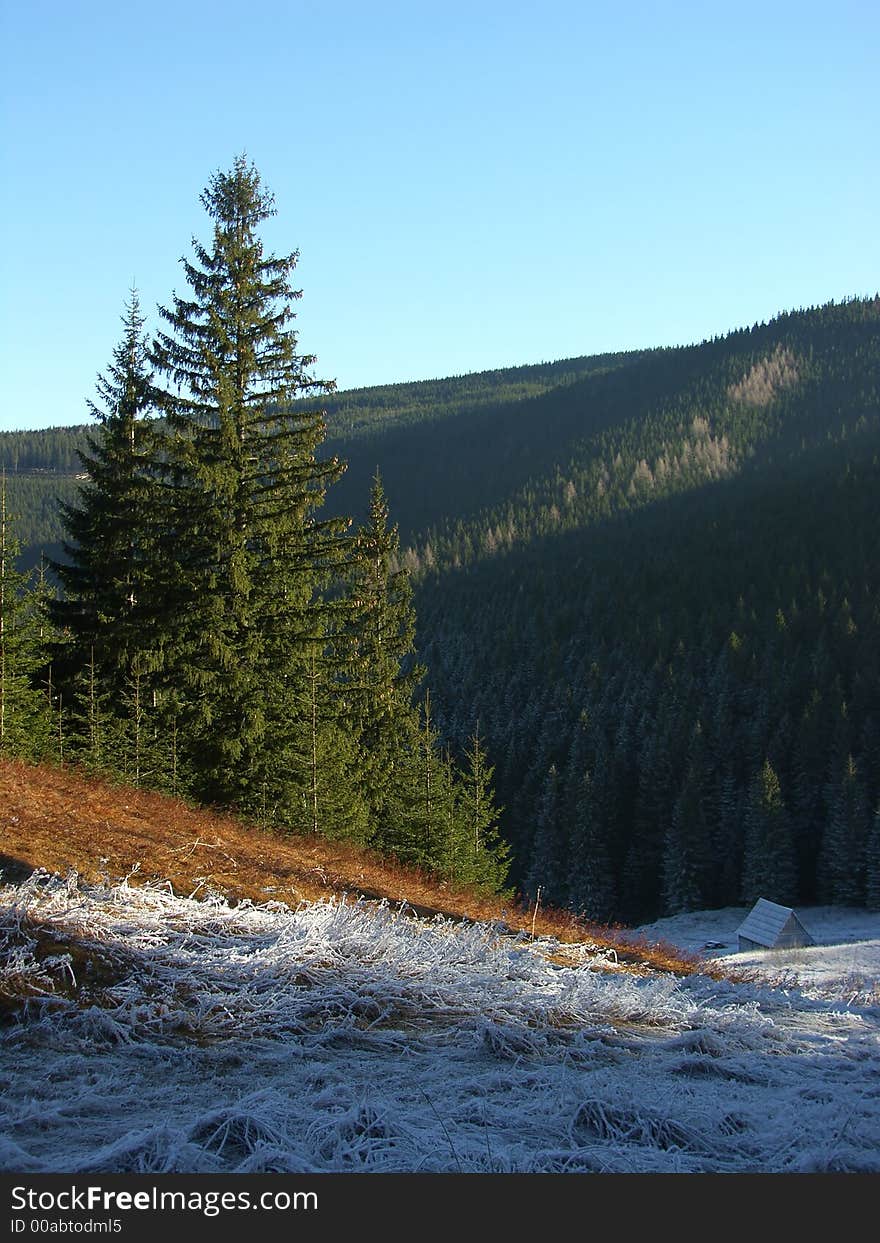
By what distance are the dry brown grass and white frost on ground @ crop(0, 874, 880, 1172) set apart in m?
1.06

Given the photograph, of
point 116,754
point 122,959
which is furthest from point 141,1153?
point 116,754

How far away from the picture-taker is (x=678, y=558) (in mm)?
143500

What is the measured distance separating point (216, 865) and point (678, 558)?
458 feet

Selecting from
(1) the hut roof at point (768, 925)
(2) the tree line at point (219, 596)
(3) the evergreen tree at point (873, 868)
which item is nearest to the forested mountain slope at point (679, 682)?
(3) the evergreen tree at point (873, 868)

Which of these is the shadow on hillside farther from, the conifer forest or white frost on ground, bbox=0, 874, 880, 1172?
the conifer forest

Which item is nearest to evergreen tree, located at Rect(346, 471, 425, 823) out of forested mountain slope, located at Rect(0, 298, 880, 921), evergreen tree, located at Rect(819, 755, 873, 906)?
forested mountain slope, located at Rect(0, 298, 880, 921)

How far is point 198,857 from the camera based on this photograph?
33.1 ft

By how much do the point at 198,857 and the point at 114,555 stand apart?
1195cm

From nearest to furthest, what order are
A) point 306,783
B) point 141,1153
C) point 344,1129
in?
point 141,1153, point 344,1129, point 306,783

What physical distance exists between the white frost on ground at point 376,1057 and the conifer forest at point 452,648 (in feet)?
15.1

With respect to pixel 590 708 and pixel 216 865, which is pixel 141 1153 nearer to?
pixel 216 865

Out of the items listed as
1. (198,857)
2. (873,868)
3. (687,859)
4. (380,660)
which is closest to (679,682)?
(687,859)

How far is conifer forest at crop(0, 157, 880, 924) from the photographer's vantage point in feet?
60.1

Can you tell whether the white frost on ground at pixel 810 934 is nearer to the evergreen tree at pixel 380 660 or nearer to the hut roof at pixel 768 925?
the hut roof at pixel 768 925
